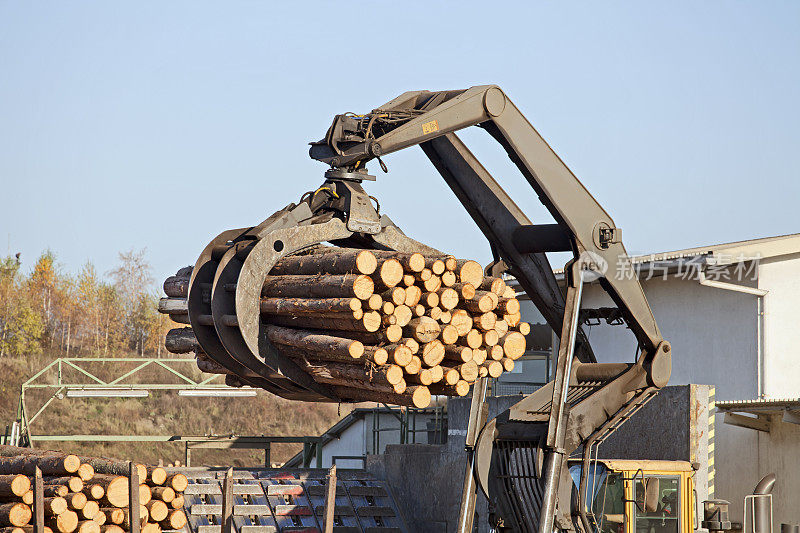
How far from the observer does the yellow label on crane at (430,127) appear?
31.4ft

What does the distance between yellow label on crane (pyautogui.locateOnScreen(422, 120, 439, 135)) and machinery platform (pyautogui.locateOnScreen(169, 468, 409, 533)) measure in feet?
28.7

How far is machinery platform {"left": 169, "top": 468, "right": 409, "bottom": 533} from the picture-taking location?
1625 centimetres

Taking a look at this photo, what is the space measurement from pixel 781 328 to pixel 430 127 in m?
11.0

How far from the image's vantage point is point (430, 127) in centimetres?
Answer: 959

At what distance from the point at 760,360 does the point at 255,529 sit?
9262 mm

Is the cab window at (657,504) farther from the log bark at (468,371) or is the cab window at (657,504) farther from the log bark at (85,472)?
the log bark at (85,472)

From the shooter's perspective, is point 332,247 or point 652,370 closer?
point 332,247

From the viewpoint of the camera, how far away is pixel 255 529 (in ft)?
52.6

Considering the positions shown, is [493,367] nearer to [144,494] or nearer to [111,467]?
[144,494]

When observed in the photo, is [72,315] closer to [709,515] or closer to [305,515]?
[305,515]

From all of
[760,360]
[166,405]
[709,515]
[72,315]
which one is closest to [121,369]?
[166,405]

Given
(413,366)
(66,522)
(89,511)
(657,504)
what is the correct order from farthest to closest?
(89,511) → (66,522) → (657,504) → (413,366)

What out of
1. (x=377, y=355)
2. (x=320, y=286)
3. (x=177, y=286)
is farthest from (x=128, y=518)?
(x=377, y=355)

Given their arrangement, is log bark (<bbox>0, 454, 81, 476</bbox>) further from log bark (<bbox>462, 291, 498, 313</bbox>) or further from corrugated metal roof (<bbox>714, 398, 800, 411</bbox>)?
corrugated metal roof (<bbox>714, 398, 800, 411</bbox>)
